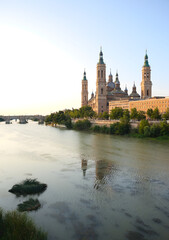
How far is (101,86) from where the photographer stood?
10788cm

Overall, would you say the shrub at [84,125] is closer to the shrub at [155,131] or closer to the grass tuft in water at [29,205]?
the shrub at [155,131]

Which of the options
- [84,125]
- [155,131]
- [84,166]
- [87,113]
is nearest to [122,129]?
[155,131]

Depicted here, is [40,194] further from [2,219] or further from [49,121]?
[49,121]

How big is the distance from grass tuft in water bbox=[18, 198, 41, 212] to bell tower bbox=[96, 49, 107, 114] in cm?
9523

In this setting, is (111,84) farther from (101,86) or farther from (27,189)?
(27,189)

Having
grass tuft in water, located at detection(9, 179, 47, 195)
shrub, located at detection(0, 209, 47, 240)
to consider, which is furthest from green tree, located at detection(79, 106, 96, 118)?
shrub, located at detection(0, 209, 47, 240)

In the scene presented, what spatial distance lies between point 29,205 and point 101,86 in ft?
318

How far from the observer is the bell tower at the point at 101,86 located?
107562 millimetres

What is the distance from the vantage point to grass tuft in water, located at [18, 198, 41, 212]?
1367cm

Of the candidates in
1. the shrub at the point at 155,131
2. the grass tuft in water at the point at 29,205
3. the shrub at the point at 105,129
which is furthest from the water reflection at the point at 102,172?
the shrub at the point at 105,129

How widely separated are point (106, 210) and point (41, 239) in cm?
500

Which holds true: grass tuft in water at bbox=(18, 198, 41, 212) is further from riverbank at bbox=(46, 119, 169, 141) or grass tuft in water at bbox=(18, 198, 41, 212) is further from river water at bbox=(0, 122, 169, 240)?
riverbank at bbox=(46, 119, 169, 141)

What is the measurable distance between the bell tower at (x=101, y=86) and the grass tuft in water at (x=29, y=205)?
312 feet

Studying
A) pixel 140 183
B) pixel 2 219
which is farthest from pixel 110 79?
pixel 2 219
